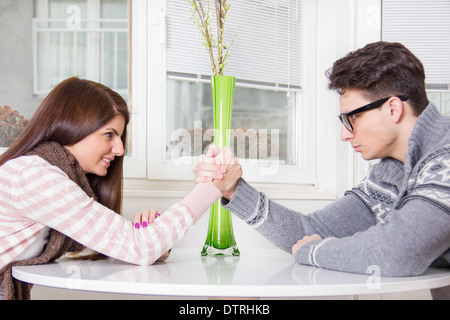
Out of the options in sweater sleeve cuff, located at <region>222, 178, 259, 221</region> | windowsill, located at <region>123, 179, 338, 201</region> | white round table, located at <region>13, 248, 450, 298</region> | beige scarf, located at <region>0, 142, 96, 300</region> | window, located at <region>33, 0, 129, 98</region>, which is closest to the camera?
white round table, located at <region>13, 248, 450, 298</region>

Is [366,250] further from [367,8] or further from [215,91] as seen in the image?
[367,8]

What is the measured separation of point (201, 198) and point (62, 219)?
14.3 inches

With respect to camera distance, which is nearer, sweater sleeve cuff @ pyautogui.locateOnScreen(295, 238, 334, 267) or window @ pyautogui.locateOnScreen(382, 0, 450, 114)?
sweater sleeve cuff @ pyautogui.locateOnScreen(295, 238, 334, 267)

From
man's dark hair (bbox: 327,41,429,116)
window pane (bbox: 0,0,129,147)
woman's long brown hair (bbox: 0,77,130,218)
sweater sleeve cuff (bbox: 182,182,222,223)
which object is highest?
window pane (bbox: 0,0,129,147)

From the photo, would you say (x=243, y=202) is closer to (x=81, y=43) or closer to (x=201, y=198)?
(x=201, y=198)

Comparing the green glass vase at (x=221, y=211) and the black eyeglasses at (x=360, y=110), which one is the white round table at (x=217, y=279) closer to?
the green glass vase at (x=221, y=211)

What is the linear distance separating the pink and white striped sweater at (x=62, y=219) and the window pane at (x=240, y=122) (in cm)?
97

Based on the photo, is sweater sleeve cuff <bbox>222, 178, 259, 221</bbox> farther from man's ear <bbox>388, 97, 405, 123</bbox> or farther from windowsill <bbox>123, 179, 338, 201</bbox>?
windowsill <bbox>123, 179, 338, 201</bbox>

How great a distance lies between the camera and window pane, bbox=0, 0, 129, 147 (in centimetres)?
206

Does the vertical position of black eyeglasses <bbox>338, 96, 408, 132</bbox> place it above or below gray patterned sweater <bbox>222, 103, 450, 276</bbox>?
above

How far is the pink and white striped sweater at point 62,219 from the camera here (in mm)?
1129

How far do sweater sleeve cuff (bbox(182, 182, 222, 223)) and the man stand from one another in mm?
46

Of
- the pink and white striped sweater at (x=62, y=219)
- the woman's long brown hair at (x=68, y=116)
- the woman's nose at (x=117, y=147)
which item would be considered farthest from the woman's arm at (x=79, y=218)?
the woman's nose at (x=117, y=147)

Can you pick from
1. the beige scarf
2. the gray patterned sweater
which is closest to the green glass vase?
the gray patterned sweater
